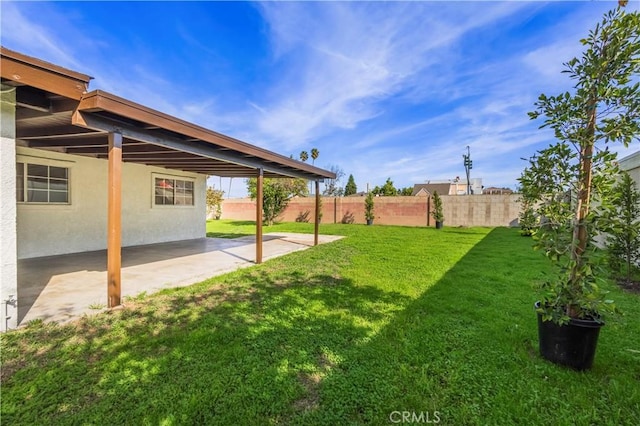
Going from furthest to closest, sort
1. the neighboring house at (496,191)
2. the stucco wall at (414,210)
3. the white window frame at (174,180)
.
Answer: the neighboring house at (496,191) < the stucco wall at (414,210) < the white window frame at (174,180)

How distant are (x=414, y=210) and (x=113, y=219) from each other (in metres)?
16.8

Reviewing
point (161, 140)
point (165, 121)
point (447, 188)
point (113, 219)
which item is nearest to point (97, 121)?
point (165, 121)

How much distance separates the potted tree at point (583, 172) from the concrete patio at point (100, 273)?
16.4ft

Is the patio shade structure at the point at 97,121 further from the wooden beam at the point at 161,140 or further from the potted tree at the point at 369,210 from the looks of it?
the potted tree at the point at 369,210

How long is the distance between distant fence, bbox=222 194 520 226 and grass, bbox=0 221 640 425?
43.5 ft

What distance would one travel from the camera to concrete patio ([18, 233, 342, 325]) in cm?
385

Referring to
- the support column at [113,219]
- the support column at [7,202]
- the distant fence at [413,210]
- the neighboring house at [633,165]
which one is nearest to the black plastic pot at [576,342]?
the support column at [113,219]

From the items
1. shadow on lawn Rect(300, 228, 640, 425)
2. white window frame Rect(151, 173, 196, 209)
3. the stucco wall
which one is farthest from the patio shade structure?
the stucco wall

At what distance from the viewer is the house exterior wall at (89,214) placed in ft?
21.9

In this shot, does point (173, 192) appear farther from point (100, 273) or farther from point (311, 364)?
point (311, 364)

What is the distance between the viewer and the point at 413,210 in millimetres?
18391

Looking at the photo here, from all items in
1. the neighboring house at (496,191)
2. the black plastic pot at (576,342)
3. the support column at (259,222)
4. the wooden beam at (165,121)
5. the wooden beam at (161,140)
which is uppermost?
the neighboring house at (496,191)

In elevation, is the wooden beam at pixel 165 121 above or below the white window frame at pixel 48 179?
above

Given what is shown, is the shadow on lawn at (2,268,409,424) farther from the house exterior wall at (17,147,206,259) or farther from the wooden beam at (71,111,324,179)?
the house exterior wall at (17,147,206,259)
